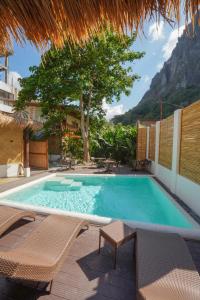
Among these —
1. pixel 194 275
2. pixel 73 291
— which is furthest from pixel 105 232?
pixel 194 275

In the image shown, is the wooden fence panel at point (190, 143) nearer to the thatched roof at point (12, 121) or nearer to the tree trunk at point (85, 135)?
the thatched roof at point (12, 121)

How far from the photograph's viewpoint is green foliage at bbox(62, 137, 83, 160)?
17.9m

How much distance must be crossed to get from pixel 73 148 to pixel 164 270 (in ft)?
52.0

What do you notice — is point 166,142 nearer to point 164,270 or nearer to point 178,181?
point 178,181

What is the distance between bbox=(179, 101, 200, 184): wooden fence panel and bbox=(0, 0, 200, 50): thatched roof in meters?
5.02

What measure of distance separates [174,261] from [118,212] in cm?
487

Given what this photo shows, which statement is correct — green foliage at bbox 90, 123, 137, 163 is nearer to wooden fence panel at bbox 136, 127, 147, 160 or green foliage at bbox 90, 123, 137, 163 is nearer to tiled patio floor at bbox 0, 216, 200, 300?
wooden fence panel at bbox 136, 127, 147, 160

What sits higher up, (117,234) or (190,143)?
(190,143)

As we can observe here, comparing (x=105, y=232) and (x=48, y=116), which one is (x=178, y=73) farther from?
(x=105, y=232)

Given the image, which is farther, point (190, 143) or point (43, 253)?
A: point (190, 143)

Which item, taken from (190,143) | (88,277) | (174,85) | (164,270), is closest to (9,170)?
(190,143)

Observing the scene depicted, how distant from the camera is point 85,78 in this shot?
14398 mm

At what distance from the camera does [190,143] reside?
267 inches

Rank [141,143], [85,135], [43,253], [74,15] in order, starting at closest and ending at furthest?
[74,15] → [43,253] → [141,143] → [85,135]
